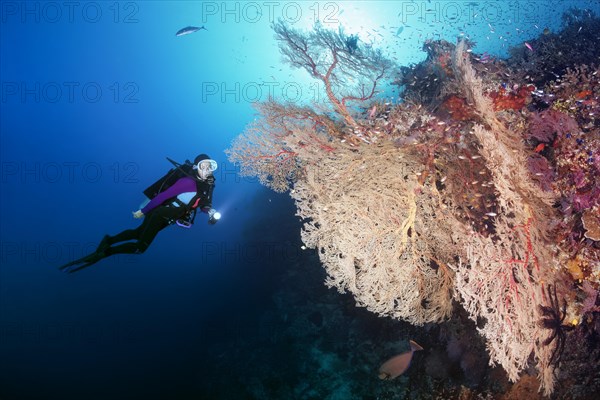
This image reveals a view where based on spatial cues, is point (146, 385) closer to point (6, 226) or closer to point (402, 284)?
point (402, 284)

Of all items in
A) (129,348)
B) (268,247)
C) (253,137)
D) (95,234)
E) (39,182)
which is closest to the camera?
(253,137)

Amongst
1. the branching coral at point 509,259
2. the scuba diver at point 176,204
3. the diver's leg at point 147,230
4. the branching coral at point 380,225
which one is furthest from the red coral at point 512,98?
the diver's leg at point 147,230

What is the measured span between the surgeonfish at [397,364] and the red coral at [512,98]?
5315 millimetres

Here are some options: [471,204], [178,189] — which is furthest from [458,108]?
[178,189]

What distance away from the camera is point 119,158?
78625 mm

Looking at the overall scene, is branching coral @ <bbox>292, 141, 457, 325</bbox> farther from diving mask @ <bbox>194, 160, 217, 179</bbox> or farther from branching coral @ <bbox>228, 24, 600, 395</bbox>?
diving mask @ <bbox>194, 160, 217, 179</bbox>

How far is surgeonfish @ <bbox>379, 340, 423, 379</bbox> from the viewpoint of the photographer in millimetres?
7234

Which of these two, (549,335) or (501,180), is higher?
(501,180)

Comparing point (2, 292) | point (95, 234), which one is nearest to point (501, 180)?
point (2, 292)

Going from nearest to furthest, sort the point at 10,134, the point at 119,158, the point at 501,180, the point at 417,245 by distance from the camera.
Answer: the point at 501,180 → the point at 417,245 → the point at 10,134 → the point at 119,158

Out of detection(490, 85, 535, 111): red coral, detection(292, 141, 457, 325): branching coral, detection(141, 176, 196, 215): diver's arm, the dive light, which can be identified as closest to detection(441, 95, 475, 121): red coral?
detection(490, 85, 535, 111): red coral

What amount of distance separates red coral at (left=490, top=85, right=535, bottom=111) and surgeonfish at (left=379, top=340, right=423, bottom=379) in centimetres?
532

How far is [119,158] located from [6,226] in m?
36.1

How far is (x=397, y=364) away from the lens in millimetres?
7359
